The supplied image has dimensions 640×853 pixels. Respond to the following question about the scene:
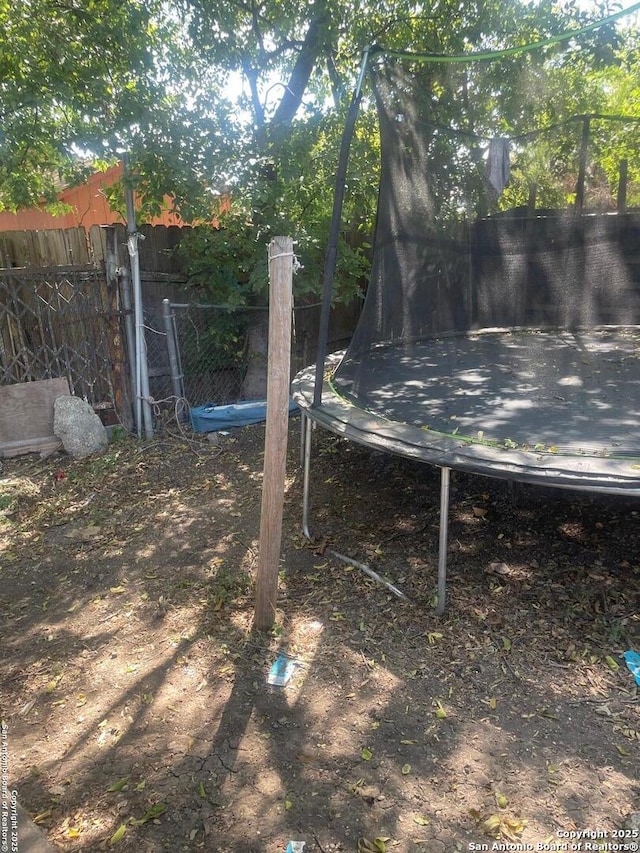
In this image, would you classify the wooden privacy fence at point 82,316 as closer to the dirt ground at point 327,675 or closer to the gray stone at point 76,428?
Result: the gray stone at point 76,428

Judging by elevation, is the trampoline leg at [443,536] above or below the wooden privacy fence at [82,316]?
below

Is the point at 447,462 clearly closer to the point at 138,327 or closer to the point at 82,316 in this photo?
the point at 138,327

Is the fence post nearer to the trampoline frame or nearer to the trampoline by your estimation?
the trampoline

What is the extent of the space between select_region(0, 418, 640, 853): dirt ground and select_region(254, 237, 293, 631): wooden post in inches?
6.6

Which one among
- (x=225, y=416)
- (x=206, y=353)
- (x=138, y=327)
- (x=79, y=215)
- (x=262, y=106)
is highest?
(x=262, y=106)

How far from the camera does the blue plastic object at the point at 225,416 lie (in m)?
4.42

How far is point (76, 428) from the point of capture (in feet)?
13.3

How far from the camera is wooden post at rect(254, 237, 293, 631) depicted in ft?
6.48

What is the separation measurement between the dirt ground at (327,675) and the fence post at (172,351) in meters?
1.22

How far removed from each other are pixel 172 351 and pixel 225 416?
59 centimetres

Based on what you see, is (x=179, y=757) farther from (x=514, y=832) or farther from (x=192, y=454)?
(x=192, y=454)

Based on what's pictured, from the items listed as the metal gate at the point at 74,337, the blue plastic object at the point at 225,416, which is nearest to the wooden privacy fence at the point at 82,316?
the metal gate at the point at 74,337

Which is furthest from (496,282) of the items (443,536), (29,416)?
(29,416)

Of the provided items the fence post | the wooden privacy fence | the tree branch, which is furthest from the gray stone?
the tree branch
